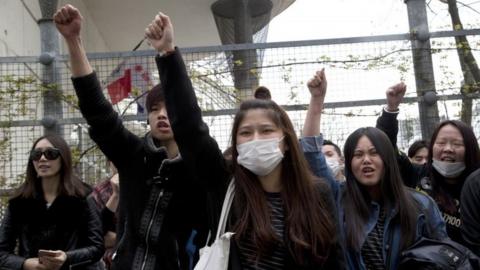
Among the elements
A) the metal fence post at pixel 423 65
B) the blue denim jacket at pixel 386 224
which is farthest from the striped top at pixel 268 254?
the metal fence post at pixel 423 65

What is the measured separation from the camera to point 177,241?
2.70 metres

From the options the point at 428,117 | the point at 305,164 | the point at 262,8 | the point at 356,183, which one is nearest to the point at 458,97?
the point at 428,117

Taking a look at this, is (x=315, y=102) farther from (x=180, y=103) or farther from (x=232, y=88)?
(x=232, y=88)

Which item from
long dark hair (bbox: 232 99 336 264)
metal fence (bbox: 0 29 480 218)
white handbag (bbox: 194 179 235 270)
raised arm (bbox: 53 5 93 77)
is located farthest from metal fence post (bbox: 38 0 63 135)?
white handbag (bbox: 194 179 235 270)

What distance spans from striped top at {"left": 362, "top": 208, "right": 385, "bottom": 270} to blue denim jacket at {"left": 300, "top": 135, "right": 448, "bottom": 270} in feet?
0.07

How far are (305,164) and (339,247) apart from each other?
0.41 m

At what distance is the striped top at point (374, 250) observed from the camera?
2.79m

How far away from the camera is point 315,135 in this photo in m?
2.91

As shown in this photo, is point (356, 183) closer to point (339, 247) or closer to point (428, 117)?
point (339, 247)

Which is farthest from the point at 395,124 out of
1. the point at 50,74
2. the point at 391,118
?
the point at 50,74

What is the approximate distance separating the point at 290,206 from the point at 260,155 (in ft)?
0.87

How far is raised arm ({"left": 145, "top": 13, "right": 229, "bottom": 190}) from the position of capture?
2.43m

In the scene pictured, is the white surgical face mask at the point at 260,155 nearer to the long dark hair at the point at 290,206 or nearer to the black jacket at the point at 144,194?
the long dark hair at the point at 290,206

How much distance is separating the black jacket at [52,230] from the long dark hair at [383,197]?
173cm
